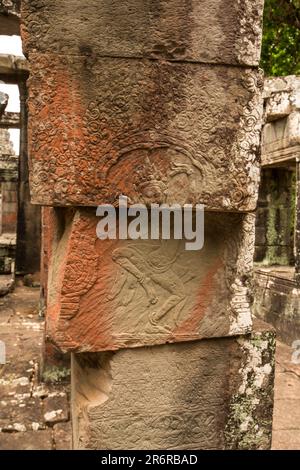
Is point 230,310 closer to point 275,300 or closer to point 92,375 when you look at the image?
point 92,375

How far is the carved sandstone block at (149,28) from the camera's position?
1615 mm

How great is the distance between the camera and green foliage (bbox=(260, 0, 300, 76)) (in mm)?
8422

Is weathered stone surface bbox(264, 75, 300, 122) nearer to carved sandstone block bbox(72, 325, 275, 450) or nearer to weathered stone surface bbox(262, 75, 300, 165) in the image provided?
weathered stone surface bbox(262, 75, 300, 165)

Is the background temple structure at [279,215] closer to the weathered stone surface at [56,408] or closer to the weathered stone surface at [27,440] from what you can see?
the weathered stone surface at [56,408]

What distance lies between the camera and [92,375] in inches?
79.0

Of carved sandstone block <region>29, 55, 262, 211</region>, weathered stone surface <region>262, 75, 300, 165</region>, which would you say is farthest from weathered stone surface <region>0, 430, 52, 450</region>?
weathered stone surface <region>262, 75, 300, 165</region>

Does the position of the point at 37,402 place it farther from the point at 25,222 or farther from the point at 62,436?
the point at 25,222

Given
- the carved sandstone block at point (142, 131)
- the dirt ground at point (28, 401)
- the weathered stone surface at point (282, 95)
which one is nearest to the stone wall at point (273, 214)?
the weathered stone surface at point (282, 95)

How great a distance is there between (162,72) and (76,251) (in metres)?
0.80

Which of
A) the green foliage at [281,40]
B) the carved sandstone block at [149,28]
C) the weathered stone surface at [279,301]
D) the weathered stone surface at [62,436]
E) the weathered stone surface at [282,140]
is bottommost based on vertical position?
the weathered stone surface at [62,436]

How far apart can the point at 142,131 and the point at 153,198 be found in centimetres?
27

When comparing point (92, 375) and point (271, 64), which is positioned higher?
point (271, 64)
